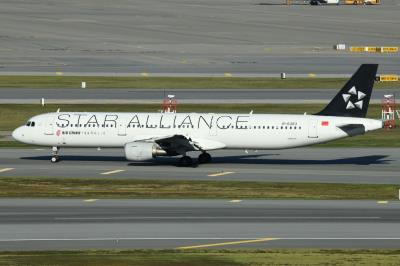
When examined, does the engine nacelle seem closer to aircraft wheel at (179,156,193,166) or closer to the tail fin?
aircraft wheel at (179,156,193,166)

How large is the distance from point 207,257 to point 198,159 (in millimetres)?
31403

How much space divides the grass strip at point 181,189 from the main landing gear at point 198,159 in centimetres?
699

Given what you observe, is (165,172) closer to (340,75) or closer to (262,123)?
(262,123)

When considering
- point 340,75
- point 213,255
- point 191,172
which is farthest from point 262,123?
point 340,75

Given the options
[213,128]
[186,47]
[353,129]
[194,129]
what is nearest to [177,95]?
[194,129]

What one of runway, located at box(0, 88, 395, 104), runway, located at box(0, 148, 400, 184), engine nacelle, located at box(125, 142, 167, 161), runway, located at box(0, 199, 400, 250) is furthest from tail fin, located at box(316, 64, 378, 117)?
runway, located at box(0, 88, 395, 104)

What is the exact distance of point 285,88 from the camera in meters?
119

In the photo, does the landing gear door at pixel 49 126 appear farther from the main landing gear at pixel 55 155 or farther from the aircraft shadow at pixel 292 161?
the aircraft shadow at pixel 292 161

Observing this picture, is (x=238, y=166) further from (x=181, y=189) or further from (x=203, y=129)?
(x=181, y=189)

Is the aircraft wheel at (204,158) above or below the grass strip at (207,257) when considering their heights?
above

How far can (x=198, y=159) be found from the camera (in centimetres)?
7712

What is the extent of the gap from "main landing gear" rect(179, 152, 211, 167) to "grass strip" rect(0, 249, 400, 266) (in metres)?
28.4

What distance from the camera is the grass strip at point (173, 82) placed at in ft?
393

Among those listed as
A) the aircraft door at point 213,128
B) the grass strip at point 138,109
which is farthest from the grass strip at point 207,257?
the grass strip at point 138,109
